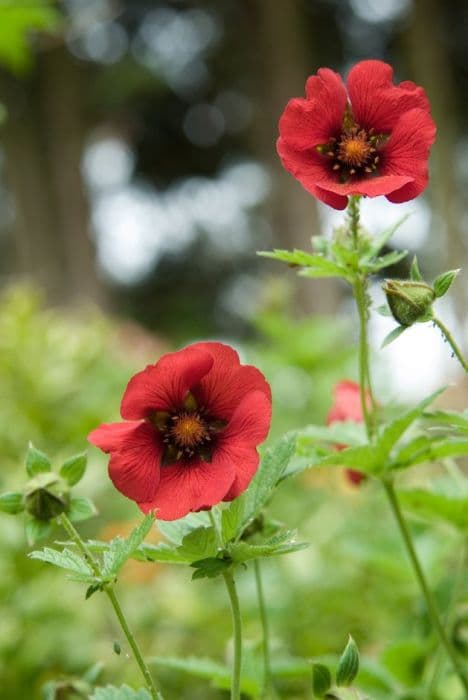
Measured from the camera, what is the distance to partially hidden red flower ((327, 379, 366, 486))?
72cm

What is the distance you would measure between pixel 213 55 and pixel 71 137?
4.81ft

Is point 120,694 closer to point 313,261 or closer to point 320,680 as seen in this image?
point 320,680

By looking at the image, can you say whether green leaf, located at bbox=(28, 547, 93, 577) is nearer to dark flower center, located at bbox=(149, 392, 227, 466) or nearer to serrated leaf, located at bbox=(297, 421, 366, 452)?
dark flower center, located at bbox=(149, 392, 227, 466)

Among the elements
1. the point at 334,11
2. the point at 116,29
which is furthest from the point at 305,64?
the point at 116,29

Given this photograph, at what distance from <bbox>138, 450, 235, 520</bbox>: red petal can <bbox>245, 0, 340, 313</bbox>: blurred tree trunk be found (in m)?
5.47

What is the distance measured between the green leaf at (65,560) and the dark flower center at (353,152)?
270 mm

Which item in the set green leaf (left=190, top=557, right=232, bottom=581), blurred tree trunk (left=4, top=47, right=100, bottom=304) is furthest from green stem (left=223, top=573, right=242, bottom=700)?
blurred tree trunk (left=4, top=47, right=100, bottom=304)

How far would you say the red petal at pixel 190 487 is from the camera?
451mm

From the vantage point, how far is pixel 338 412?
0.72 m

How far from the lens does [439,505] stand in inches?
27.0

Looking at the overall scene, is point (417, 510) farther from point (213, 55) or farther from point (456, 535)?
point (213, 55)

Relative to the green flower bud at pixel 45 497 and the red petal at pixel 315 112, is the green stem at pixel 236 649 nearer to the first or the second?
the green flower bud at pixel 45 497

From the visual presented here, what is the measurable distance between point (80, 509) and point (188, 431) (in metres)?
0.09

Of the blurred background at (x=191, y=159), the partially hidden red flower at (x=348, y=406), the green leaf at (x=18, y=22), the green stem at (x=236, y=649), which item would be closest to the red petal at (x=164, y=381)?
the green stem at (x=236, y=649)
